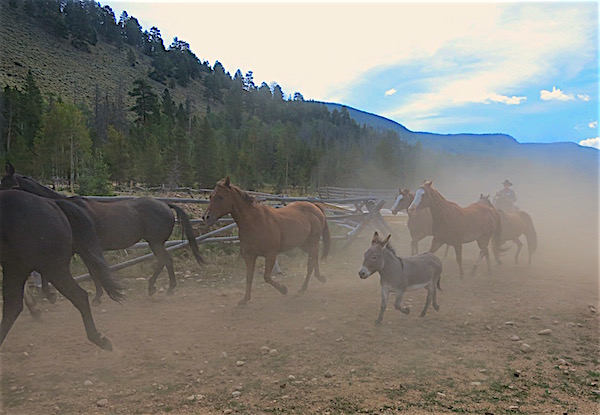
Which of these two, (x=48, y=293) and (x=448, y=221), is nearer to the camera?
(x=48, y=293)

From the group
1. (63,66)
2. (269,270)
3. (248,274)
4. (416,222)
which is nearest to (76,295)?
(248,274)

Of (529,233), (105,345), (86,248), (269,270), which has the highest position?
(86,248)

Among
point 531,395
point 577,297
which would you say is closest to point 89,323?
point 531,395

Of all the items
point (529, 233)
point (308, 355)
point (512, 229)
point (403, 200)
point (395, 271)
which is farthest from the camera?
point (529, 233)

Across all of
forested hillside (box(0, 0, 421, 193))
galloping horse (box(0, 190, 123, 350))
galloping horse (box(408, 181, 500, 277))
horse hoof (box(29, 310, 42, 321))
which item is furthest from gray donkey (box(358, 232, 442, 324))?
forested hillside (box(0, 0, 421, 193))

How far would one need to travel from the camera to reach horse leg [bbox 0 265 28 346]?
3658 millimetres

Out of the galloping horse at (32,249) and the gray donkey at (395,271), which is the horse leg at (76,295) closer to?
the galloping horse at (32,249)

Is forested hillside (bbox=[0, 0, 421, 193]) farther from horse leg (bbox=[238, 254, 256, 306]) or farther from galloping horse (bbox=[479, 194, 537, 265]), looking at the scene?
galloping horse (bbox=[479, 194, 537, 265])

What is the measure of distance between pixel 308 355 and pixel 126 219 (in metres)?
3.78

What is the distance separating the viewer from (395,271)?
17.8ft

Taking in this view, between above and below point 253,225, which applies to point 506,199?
above

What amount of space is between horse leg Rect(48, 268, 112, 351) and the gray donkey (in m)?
3.28

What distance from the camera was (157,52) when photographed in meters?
119

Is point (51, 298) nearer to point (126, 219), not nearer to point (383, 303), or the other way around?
point (126, 219)
